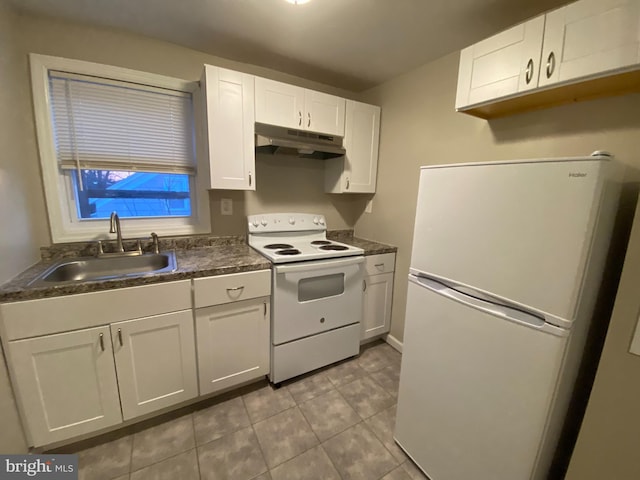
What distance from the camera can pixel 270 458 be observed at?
140cm

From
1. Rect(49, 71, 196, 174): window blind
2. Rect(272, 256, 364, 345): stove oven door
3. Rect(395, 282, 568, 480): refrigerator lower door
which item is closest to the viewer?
Rect(395, 282, 568, 480): refrigerator lower door

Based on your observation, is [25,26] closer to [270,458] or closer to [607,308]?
[270,458]

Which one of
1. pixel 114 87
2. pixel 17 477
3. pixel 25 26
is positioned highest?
pixel 25 26

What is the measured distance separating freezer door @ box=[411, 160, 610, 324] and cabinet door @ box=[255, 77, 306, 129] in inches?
46.3

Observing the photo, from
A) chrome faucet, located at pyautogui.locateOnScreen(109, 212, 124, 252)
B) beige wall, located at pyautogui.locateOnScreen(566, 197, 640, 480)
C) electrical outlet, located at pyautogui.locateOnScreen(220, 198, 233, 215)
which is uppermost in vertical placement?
electrical outlet, located at pyautogui.locateOnScreen(220, 198, 233, 215)

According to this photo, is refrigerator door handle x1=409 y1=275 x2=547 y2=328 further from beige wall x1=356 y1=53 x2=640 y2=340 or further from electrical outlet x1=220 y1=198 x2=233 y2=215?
electrical outlet x1=220 y1=198 x2=233 y2=215

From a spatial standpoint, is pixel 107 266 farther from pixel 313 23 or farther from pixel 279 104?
pixel 313 23

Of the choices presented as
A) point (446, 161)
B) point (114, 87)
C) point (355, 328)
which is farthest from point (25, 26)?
point (355, 328)

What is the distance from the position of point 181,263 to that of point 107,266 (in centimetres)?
55

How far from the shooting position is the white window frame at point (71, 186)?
1551 millimetres

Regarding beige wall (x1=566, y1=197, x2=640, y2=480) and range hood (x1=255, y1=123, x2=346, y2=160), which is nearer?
beige wall (x1=566, y1=197, x2=640, y2=480)

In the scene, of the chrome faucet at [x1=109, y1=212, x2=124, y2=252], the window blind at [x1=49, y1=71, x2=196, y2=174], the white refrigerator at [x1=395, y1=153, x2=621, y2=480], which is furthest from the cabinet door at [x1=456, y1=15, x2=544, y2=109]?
the chrome faucet at [x1=109, y1=212, x2=124, y2=252]

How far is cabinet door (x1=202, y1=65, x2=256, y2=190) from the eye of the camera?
171 centimetres

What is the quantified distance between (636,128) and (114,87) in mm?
2791
